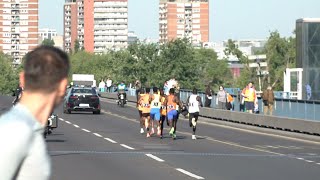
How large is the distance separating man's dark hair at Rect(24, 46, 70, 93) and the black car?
45.7 metres

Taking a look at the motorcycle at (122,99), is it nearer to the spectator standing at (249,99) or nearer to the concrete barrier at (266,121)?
the concrete barrier at (266,121)

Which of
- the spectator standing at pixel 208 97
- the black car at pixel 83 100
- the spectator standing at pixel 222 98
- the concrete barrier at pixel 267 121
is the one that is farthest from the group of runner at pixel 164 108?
the spectator standing at pixel 208 97

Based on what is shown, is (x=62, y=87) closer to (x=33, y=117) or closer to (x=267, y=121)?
(x=33, y=117)

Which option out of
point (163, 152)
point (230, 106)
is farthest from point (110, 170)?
point (230, 106)

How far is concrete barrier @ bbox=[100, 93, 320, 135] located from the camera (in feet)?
110

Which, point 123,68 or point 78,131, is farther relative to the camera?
point 123,68

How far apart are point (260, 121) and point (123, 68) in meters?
52.5

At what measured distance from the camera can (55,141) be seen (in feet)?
90.7

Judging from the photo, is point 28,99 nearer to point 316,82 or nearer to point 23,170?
point 23,170

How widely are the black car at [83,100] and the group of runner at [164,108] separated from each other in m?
17.9

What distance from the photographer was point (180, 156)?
2220cm

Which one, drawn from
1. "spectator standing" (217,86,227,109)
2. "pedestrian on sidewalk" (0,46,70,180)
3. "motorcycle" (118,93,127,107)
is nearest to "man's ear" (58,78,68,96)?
"pedestrian on sidewalk" (0,46,70,180)

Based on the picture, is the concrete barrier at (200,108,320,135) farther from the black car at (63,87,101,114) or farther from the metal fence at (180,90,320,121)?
the black car at (63,87,101,114)

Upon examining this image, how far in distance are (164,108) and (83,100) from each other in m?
20.1
